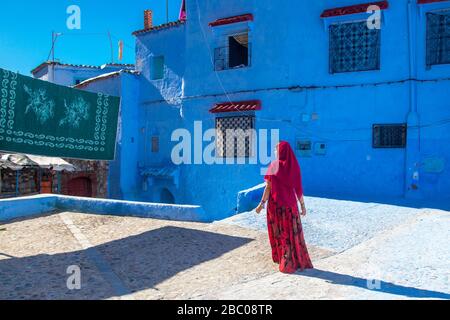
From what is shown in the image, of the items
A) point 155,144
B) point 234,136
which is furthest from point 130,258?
point 155,144

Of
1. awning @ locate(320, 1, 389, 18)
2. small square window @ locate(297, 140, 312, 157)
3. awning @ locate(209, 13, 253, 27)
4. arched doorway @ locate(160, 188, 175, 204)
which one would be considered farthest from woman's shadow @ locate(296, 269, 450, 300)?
arched doorway @ locate(160, 188, 175, 204)

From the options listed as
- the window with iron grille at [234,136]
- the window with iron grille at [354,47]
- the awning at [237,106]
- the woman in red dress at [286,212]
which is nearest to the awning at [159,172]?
the window with iron grille at [234,136]

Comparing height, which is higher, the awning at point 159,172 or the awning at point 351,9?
the awning at point 351,9

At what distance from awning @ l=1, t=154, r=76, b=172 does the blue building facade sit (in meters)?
3.93

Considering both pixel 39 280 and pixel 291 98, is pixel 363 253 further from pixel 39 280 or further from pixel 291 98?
pixel 291 98

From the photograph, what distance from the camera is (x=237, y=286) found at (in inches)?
171

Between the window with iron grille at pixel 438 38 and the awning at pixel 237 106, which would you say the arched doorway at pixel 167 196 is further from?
the window with iron grille at pixel 438 38

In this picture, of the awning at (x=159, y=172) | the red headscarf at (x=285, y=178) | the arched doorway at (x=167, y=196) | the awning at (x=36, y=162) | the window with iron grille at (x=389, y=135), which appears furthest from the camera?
the arched doorway at (x=167, y=196)

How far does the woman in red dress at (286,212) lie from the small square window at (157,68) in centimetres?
1199

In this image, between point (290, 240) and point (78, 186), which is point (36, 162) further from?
point (290, 240)

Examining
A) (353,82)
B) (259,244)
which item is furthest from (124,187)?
(259,244)

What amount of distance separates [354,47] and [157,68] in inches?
323

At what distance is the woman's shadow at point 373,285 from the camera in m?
3.99

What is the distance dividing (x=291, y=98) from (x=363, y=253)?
24.5ft
